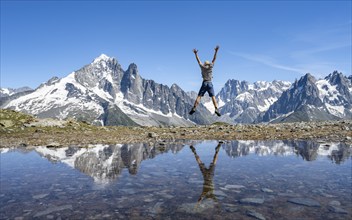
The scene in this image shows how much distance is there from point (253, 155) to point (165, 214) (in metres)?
12.1

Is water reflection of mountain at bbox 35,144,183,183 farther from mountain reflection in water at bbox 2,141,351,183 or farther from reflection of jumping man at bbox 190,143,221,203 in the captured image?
reflection of jumping man at bbox 190,143,221,203

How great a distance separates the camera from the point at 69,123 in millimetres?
41031

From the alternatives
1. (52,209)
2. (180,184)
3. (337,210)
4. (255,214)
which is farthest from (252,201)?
(52,209)

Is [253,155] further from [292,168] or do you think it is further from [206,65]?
[206,65]

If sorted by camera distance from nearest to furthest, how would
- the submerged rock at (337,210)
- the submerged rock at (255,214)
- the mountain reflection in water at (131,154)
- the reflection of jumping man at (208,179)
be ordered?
the submerged rock at (255,214)
the submerged rock at (337,210)
the reflection of jumping man at (208,179)
the mountain reflection in water at (131,154)

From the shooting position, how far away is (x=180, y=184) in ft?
42.3

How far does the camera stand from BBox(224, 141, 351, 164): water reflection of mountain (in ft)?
61.7

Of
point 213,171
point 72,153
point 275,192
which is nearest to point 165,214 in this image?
point 275,192

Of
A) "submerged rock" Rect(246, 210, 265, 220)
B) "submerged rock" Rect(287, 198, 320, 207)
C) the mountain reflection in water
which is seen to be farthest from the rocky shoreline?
"submerged rock" Rect(246, 210, 265, 220)

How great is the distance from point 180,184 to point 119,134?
22995 millimetres

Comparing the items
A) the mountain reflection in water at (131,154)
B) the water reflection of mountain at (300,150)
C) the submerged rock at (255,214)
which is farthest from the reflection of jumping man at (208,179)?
the water reflection of mountain at (300,150)

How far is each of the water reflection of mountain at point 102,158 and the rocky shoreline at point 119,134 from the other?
311 centimetres

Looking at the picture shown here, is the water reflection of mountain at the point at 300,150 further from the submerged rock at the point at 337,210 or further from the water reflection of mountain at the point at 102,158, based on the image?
the submerged rock at the point at 337,210

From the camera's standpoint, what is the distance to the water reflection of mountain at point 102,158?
15.6 meters
